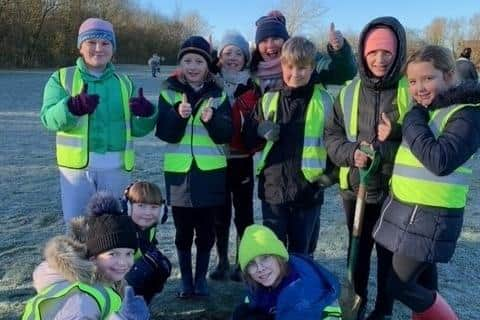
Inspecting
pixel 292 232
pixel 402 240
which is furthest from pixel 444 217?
pixel 292 232

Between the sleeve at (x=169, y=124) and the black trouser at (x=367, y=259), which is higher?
the sleeve at (x=169, y=124)

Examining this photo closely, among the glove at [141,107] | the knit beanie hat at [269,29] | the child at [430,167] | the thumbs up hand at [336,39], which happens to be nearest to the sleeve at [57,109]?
the glove at [141,107]

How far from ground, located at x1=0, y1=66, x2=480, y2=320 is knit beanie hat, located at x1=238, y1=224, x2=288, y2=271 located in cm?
86

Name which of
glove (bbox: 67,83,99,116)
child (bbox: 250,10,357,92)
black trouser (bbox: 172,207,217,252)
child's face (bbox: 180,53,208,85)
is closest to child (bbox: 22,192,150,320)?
glove (bbox: 67,83,99,116)

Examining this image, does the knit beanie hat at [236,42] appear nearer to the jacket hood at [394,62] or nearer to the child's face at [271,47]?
the child's face at [271,47]

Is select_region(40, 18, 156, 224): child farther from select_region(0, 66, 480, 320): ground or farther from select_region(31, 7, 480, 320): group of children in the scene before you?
select_region(0, 66, 480, 320): ground

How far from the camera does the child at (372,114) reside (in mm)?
3283

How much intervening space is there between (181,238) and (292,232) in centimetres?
82

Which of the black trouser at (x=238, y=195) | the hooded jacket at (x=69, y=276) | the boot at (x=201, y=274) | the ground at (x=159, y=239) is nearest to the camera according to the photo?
the hooded jacket at (x=69, y=276)

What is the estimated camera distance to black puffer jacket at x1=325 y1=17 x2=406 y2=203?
3.28 meters

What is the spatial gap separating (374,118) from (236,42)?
51.4 inches

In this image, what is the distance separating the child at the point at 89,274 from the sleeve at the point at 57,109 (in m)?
0.83

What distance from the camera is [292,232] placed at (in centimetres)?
379

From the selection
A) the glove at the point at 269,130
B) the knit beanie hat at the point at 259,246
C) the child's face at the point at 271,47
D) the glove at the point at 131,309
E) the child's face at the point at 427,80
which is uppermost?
the child's face at the point at 271,47
